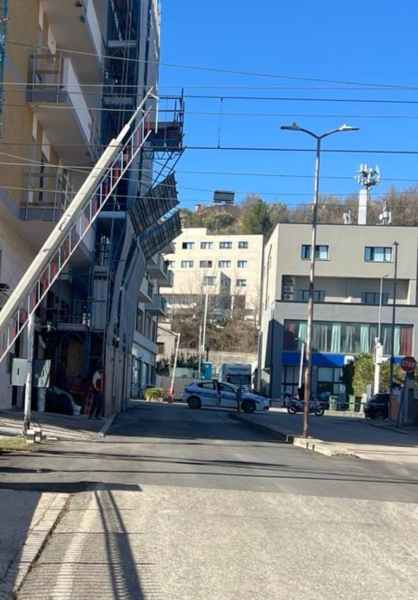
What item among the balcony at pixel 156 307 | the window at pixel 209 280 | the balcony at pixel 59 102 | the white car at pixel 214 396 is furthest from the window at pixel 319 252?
the window at pixel 209 280

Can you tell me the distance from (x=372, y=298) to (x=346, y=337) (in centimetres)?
539

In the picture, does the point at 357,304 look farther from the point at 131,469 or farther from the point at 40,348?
the point at 131,469

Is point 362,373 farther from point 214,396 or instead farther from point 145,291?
point 214,396

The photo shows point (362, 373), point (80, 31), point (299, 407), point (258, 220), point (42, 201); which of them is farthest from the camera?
point (258, 220)

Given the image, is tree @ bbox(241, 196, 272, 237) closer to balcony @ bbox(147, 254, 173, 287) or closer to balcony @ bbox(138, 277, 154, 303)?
balcony @ bbox(147, 254, 173, 287)

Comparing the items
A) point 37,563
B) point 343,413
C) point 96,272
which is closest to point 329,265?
point 343,413

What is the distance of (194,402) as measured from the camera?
154 feet

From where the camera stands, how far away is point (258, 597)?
609cm

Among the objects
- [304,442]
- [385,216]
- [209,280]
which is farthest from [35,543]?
[209,280]

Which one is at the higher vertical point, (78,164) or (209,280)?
(209,280)

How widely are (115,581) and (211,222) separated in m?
143

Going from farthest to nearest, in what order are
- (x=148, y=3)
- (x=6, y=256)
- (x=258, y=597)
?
(x=148, y=3)
(x=6, y=256)
(x=258, y=597)

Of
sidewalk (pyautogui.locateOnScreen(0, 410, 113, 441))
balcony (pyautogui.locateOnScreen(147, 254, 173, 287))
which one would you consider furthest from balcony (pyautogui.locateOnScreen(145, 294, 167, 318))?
sidewalk (pyautogui.locateOnScreen(0, 410, 113, 441))

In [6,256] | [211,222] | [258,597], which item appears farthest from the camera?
[211,222]
